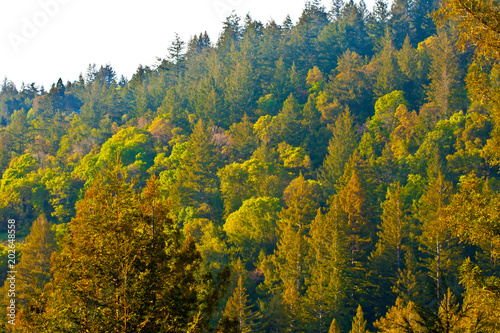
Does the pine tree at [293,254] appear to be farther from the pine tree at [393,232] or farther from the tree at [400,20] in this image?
the tree at [400,20]

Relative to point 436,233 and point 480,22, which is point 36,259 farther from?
point 480,22

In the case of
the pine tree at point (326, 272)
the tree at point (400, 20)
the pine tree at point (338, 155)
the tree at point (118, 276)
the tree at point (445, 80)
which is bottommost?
the pine tree at point (326, 272)

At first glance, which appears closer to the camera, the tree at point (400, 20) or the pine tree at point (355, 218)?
the pine tree at point (355, 218)

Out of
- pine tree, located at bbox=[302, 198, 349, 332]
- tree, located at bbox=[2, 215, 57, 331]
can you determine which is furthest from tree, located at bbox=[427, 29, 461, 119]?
tree, located at bbox=[2, 215, 57, 331]

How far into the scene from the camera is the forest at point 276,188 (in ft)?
31.4

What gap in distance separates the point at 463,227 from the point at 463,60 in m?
68.7

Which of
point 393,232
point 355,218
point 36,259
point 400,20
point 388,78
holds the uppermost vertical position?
point 400,20

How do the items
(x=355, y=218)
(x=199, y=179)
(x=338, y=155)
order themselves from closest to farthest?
1. (x=355, y=218)
2. (x=338, y=155)
3. (x=199, y=179)

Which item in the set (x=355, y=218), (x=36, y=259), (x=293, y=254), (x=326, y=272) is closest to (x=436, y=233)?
(x=355, y=218)

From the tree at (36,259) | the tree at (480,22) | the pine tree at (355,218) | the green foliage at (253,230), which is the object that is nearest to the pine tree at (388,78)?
the pine tree at (355,218)

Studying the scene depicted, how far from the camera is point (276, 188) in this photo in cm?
5219

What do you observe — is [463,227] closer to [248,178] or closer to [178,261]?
[178,261]

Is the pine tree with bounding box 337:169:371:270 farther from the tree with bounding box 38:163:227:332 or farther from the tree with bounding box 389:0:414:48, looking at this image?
the tree with bounding box 389:0:414:48

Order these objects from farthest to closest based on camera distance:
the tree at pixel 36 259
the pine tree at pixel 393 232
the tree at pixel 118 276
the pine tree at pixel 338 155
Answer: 1. the pine tree at pixel 338 155
2. the pine tree at pixel 393 232
3. the tree at pixel 36 259
4. the tree at pixel 118 276
